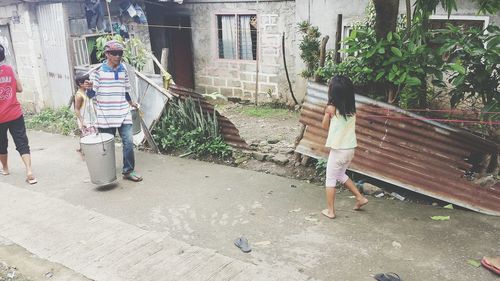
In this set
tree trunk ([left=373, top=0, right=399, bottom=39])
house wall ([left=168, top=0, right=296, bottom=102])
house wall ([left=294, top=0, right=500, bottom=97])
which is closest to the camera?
tree trunk ([left=373, top=0, right=399, bottom=39])

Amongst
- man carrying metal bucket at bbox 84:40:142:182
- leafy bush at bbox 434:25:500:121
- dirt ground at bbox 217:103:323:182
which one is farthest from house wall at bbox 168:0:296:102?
leafy bush at bbox 434:25:500:121

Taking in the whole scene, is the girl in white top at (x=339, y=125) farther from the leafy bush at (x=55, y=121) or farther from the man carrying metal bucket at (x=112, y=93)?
the leafy bush at (x=55, y=121)

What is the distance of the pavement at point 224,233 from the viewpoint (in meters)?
3.48

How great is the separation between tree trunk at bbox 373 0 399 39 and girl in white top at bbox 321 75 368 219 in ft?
3.58

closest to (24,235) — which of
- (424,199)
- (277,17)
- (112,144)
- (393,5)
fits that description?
(112,144)

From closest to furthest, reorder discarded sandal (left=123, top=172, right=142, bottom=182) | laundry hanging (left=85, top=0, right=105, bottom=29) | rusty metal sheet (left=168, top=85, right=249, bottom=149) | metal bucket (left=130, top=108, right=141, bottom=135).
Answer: discarded sandal (left=123, top=172, right=142, bottom=182), rusty metal sheet (left=168, top=85, right=249, bottom=149), metal bucket (left=130, top=108, right=141, bottom=135), laundry hanging (left=85, top=0, right=105, bottom=29)

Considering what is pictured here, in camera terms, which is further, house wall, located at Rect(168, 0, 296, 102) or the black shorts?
house wall, located at Rect(168, 0, 296, 102)

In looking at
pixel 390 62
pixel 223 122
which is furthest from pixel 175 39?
pixel 390 62

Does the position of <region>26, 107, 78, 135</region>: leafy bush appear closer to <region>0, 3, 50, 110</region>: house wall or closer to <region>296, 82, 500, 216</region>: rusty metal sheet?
<region>0, 3, 50, 110</region>: house wall

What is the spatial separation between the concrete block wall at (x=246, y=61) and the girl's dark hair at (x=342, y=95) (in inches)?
261

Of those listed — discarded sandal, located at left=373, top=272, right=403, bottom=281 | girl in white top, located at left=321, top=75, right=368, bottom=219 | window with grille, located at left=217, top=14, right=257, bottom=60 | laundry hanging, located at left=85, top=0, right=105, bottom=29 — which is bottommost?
discarded sandal, located at left=373, top=272, right=403, bottom=281

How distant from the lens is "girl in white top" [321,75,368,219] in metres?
4.14

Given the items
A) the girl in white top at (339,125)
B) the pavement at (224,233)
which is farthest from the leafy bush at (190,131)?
the girl in white top at (339,125)

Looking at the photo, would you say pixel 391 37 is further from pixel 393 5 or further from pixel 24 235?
pixel 24 235
